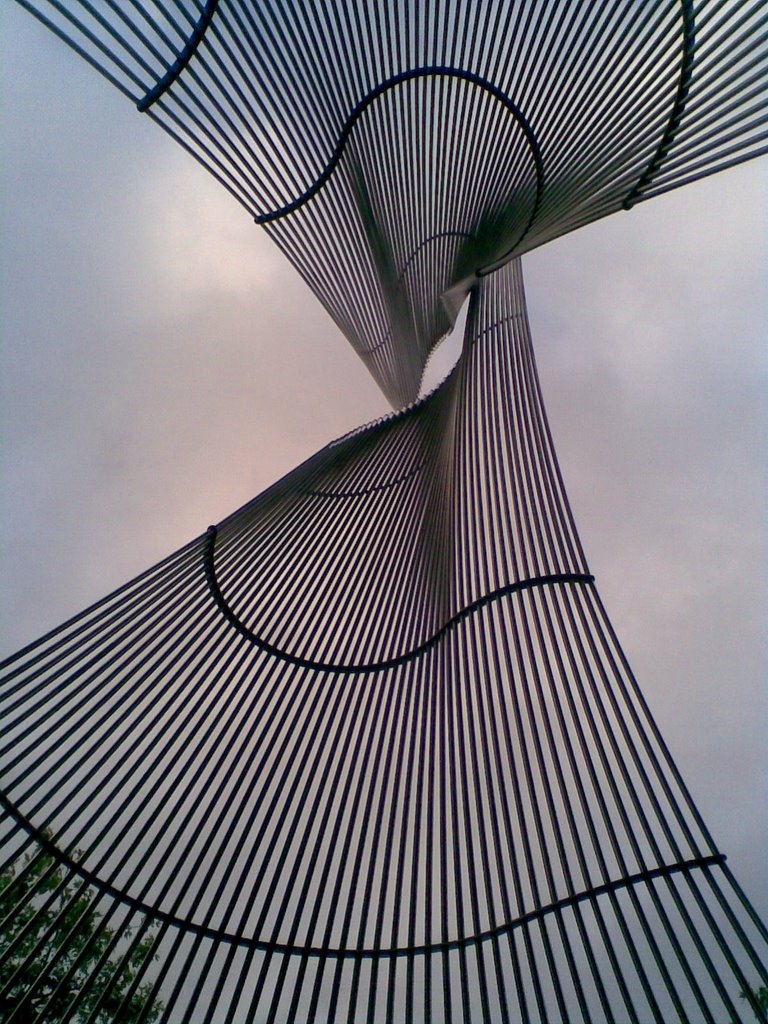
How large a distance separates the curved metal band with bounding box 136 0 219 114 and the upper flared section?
0.07 ft

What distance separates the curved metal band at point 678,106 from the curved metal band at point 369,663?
158 inches

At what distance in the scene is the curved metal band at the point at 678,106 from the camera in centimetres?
662

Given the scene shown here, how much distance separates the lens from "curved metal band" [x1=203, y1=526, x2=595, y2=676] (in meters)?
8.50

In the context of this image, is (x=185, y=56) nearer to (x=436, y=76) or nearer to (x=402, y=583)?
(x=436, y=76)

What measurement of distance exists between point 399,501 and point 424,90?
5149mm

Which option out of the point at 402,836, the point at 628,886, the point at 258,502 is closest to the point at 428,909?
the point at 402,836

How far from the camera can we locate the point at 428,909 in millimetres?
8047

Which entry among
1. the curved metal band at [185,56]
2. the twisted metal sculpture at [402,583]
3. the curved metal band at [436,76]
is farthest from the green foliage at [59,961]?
the curved metal band at [436,76]

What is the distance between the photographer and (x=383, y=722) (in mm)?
9078

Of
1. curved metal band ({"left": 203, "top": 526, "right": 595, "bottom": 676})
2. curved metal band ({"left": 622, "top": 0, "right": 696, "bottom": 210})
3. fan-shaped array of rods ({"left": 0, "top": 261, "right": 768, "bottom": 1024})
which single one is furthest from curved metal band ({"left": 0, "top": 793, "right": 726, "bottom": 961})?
curved metal band ({"left": 622, "top": 0, "right": 696, "bottom": 210})

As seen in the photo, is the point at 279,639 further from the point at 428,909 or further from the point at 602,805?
the point at 602,805

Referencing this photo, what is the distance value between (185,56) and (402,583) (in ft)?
21.3

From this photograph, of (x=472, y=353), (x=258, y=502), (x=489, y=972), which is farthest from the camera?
(x=489, y=972)

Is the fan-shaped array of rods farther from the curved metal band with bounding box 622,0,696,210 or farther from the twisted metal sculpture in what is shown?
the curved metal band with bounding box 622,0,696,210
